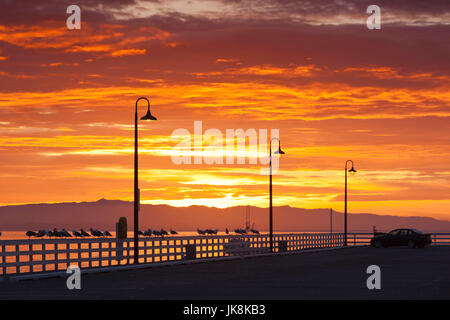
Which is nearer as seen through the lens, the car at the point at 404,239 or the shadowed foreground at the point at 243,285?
the shadowed foreground at the point at 243,285

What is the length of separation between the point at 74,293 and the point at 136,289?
2.14 meters

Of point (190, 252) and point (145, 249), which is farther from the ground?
point (145, 249)

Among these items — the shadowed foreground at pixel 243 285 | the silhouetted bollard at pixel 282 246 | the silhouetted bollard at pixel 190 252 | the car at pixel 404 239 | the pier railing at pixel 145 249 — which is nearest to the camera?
the shadowed foreground at pixel 243 285

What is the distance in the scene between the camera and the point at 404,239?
72.2 meters

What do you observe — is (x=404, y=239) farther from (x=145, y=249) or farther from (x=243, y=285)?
(x=243, y=285)

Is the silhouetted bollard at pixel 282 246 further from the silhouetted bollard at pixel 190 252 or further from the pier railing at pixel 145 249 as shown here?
the silhouetted bollard at pixel 190 252

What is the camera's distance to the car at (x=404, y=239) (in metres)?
71.7

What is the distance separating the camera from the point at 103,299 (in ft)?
70.0

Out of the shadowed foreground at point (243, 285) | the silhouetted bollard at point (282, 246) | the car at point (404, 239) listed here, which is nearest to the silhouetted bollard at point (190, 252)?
the shadowed foreground at point (243, 285)

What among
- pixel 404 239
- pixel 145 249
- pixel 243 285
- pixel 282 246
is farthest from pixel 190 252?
pixel 404 239

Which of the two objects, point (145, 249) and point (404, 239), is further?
point (404, 239)

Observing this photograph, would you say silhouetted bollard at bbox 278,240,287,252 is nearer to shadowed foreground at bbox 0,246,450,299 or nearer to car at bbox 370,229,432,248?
car at bbox 370,229,432,248
